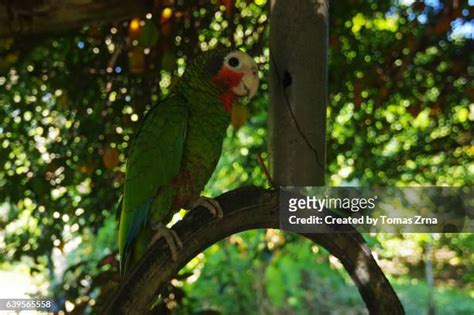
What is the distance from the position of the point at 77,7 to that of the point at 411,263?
73 cm

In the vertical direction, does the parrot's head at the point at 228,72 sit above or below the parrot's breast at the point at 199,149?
above

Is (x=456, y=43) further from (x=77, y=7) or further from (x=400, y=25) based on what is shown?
(x=77, y=7)

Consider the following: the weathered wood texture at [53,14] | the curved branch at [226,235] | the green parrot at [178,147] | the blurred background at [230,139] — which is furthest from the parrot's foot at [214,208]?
the weathered wood texture at [53,14]

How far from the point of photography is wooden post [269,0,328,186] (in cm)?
71

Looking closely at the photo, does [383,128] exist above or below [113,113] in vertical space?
above

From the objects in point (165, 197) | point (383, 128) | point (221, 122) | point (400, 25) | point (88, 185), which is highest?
point (400, 25)

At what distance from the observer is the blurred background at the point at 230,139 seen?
1094mm

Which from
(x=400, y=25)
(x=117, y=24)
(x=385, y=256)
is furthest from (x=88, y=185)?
(x=400, y=25)

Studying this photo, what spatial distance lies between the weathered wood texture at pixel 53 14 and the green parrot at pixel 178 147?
242 millimetres

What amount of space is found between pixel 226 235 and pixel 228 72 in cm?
26

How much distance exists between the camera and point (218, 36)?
126 centimetres

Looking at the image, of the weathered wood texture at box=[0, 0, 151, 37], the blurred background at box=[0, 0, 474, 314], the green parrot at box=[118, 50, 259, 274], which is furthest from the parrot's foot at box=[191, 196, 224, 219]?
the weathered wood texture at box=[0, 0, 151, 37]

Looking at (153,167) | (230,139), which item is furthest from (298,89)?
(230,139)

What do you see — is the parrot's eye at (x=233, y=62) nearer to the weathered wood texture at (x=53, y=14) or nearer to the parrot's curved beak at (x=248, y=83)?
the parrot's curved beak at (x=248, y=83)
